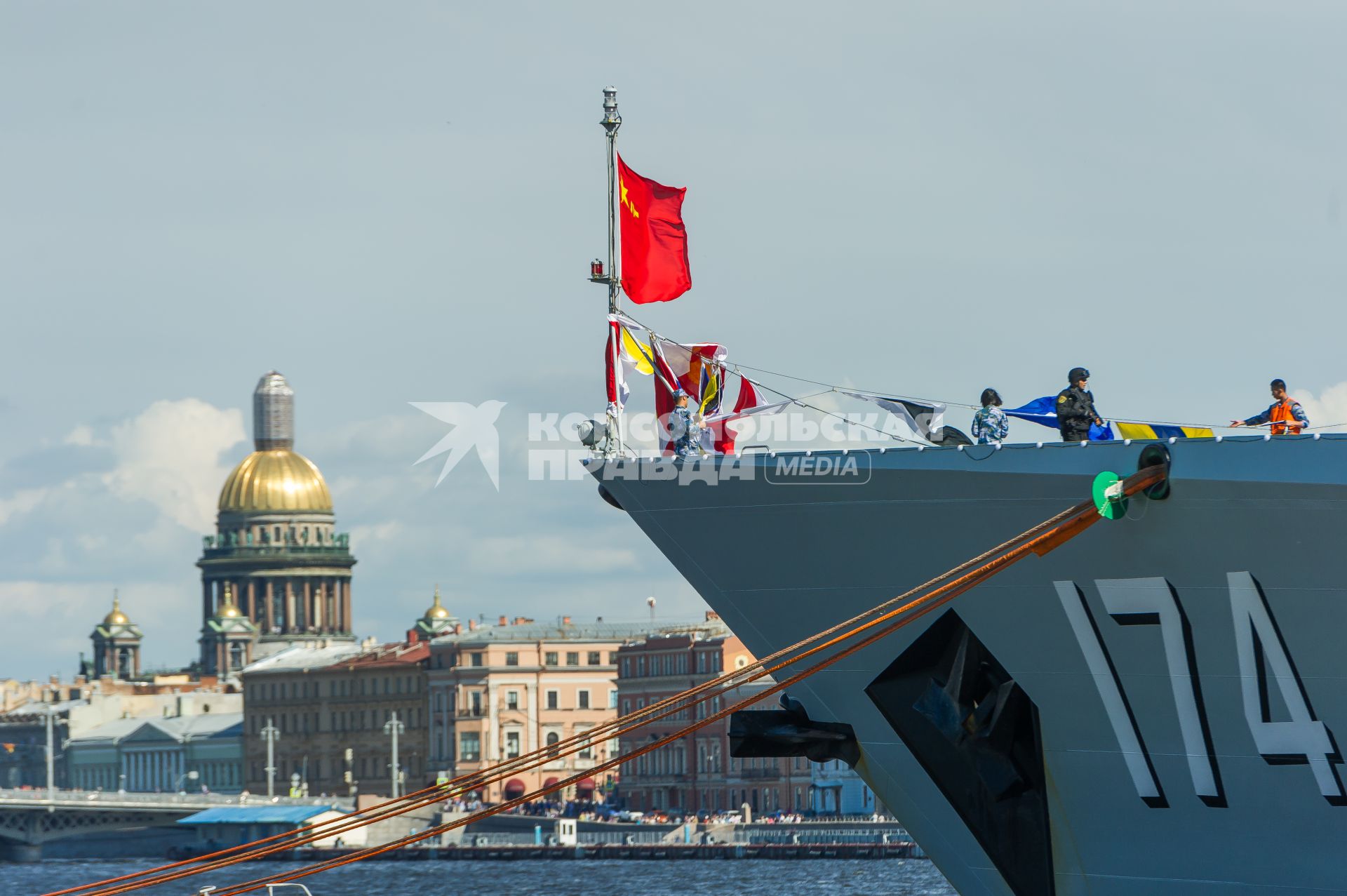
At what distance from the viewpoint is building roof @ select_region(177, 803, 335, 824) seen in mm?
114500

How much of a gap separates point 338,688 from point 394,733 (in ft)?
51.4

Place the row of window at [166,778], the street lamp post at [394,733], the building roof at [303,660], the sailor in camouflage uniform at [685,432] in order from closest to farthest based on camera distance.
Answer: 1. the sailor in camouflage uniform at [685,432]
2. the street lamp post at [394,733]
3. the building roof at [303,660]
4. the row of window at [166,778]

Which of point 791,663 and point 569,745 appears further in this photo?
point 791,663

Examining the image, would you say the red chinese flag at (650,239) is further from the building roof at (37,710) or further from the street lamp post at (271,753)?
the building roof at (37,710)

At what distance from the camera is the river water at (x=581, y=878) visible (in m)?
62.2

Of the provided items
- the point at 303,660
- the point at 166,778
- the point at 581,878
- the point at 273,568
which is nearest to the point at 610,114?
the point at 581,878

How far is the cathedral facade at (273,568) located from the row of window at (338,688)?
23190 mm

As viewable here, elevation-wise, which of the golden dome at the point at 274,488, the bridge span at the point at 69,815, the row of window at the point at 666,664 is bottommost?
the bridge span at the point at 69,815

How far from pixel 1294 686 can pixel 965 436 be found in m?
3.57

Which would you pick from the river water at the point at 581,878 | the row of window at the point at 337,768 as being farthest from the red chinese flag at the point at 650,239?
the row of window at the point at 337,768

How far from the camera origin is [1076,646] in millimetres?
18516

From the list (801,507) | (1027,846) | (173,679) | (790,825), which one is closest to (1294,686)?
(1027,846)

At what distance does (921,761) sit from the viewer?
1956 cm

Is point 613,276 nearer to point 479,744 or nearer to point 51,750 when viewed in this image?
point 479,744
